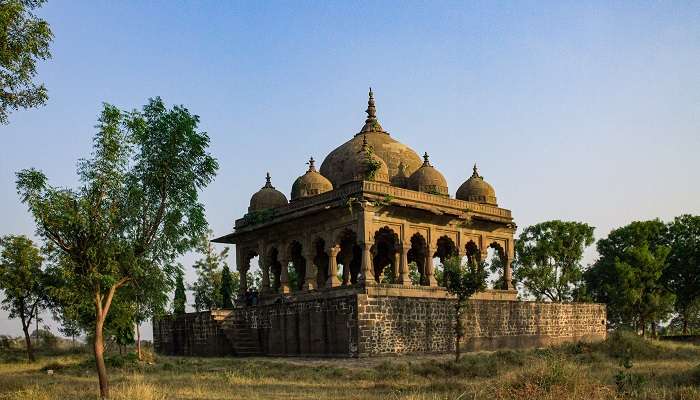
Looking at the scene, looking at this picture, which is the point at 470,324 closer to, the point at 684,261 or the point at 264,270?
the point at 264,270

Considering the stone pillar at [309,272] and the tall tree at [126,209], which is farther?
the stone pillar at [309,272]

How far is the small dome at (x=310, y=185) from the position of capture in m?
34.9

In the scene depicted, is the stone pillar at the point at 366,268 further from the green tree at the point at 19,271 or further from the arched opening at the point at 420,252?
the green tree at the point at 19,271

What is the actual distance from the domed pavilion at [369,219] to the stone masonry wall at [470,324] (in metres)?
2.16

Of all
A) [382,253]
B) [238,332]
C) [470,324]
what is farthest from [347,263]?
[470,324]

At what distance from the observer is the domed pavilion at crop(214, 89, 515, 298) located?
102 feet

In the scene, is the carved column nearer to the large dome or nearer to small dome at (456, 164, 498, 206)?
the large dome

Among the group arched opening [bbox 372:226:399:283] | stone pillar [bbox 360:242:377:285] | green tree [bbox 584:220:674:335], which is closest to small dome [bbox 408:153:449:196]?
arched opening [bbox 372:226:399:283]

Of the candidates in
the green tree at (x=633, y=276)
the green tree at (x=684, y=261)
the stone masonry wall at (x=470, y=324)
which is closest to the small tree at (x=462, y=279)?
the stone masonry wall at (x=470, y=324)

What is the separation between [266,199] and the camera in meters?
37.8

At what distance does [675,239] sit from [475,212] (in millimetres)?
21201

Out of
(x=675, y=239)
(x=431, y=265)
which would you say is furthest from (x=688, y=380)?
(x=675, y=239)

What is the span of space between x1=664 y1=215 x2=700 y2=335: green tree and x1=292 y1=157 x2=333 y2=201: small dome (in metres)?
25.7

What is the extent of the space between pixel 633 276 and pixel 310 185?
23.1 m
